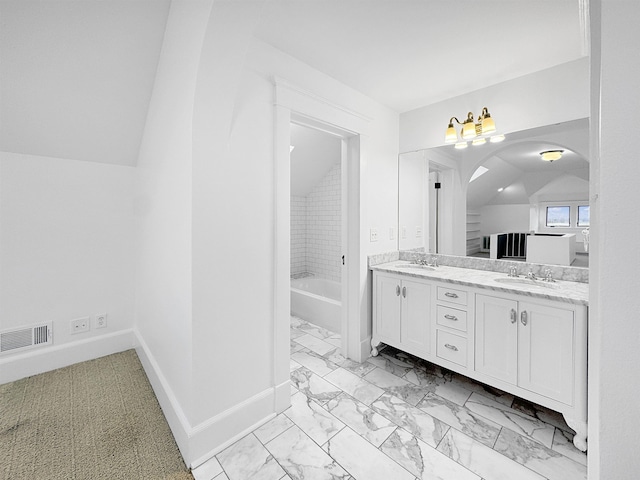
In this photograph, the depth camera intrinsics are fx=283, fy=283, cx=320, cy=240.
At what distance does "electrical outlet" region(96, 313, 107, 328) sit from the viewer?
2719 millimetres

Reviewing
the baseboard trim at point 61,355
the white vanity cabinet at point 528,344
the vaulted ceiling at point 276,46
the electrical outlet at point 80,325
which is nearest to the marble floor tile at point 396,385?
the white vanity cabinet at point 528,344

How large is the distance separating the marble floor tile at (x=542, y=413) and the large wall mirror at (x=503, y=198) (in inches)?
42.0

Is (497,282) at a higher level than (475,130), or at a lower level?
lower

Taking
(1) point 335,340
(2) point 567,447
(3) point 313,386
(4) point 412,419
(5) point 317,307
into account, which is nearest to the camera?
(2) point 567,447

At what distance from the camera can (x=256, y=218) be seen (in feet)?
5.98

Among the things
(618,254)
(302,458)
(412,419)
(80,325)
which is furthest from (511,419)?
(80,325)

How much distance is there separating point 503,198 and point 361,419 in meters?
2.21

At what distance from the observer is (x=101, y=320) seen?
274 cm

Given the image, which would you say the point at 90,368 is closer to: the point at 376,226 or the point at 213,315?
the point at 213,315

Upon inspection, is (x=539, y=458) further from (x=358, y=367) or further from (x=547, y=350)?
(x=358, y=367)

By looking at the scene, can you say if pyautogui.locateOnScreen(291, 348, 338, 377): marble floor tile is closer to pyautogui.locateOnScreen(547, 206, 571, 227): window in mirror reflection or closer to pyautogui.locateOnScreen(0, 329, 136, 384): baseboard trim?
pyautogui.locateOnScreen(0, 329, 136, 384): baseboard trim

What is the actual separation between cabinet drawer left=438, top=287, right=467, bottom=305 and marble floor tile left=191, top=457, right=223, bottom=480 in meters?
1.86

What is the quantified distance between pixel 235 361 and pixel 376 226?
1754 millimetres

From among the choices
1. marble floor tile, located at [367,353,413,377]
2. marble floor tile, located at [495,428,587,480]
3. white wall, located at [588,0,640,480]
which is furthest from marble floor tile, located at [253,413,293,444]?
white wall, located at [588,0,640,480]
